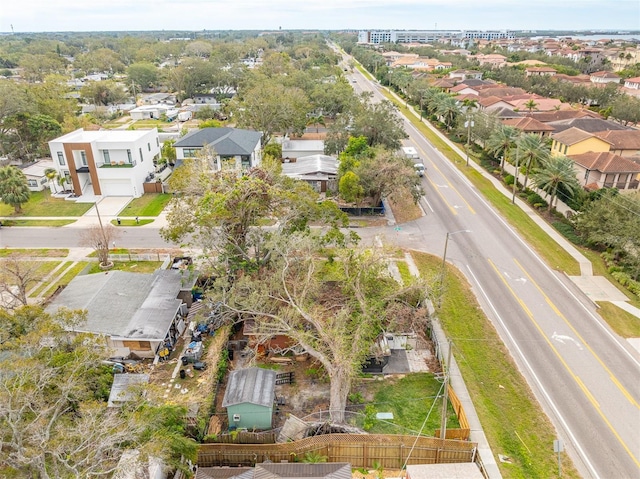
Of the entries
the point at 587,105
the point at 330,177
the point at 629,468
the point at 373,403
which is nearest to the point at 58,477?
the point at 373,403

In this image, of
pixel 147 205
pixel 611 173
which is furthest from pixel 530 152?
pixel 147 205

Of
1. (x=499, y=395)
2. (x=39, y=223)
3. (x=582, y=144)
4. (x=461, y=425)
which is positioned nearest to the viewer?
(x=461, y=425)

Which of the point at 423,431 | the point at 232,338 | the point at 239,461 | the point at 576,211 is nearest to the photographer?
the point at 239,461

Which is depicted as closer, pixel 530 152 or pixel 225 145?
pixel 530 152

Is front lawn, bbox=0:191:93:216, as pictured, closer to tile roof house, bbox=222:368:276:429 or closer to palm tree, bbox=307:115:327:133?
tile roof house, bbox=222:368:276:429

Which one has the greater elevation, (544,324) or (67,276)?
(544,324)

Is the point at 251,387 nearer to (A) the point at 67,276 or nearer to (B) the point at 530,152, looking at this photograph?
(A) the point at 67,276

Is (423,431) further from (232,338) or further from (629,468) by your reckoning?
(232,338)
